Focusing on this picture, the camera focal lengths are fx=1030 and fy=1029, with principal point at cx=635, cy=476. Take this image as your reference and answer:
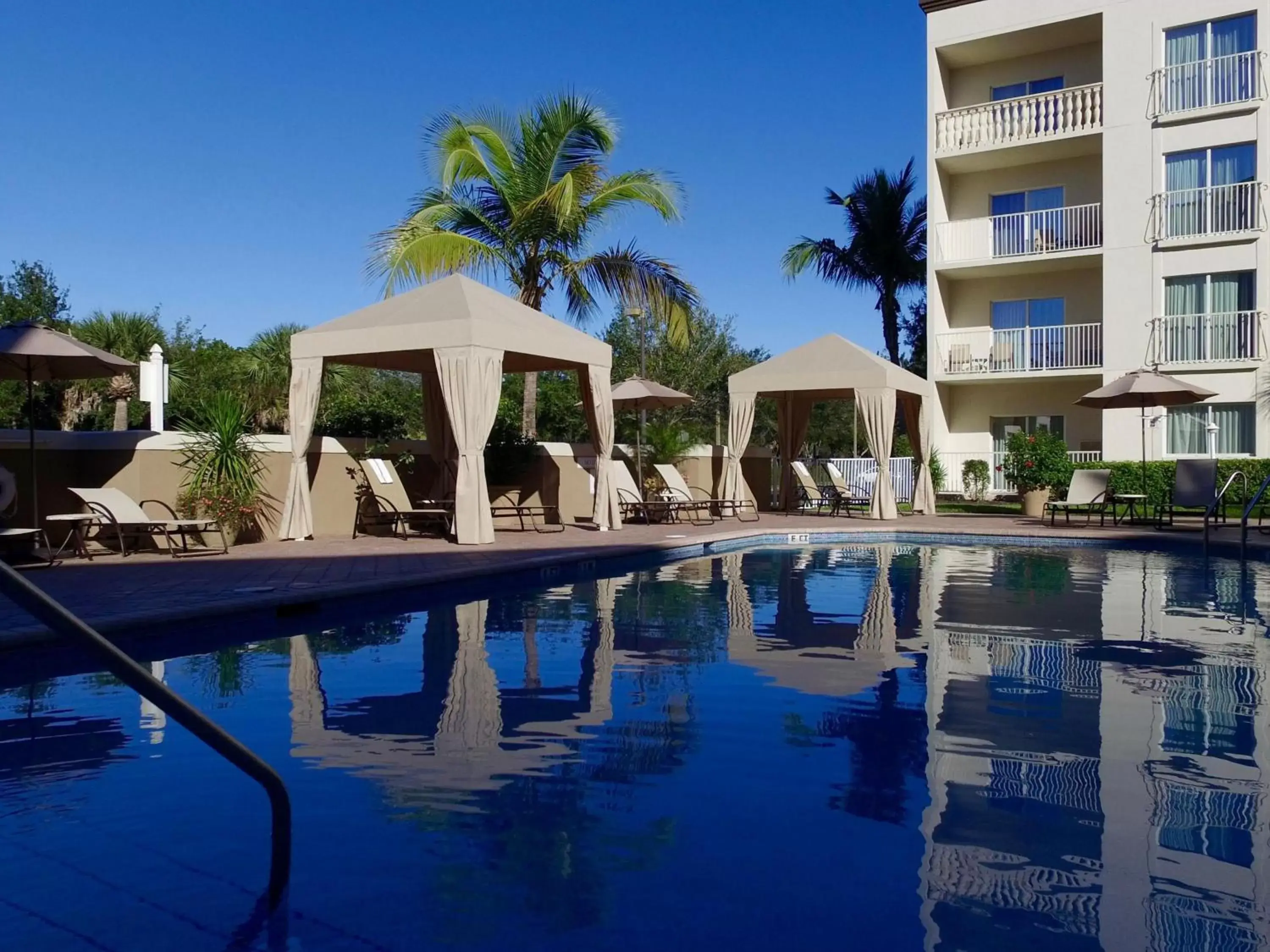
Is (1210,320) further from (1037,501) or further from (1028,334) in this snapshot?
(1037,501)

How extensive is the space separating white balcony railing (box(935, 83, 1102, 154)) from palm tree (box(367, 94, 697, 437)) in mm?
8977

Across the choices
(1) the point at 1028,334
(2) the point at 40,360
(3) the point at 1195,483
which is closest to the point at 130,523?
(2) the point at 40,360

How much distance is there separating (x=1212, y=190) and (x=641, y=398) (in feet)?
43.4

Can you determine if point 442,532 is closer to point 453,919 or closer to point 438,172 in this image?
point 438,172

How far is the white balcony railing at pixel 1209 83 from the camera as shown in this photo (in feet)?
68.8

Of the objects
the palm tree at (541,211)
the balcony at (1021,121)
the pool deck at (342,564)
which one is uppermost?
the balcony at (1021,121)

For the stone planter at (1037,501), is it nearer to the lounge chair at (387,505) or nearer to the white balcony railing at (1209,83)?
the white balcony railing at (1209,83)

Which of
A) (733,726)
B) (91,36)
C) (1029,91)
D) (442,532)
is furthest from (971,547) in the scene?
(91,36)

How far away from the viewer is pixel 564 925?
2.75 meters

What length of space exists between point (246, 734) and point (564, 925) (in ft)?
7.80

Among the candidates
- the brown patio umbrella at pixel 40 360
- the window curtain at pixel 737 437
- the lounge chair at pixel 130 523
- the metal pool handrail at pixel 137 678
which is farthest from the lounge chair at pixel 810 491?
the metal pool handrail at pixel 137 678

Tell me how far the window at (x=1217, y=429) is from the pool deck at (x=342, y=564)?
6.48m

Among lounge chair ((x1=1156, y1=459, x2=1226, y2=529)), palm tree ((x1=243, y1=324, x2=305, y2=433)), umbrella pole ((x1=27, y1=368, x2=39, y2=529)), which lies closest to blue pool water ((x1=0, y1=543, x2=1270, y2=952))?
umbrella pole ((x1=27, y1=368, x2=39, y2=529))

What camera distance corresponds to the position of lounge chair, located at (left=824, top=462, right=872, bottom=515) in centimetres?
2038
